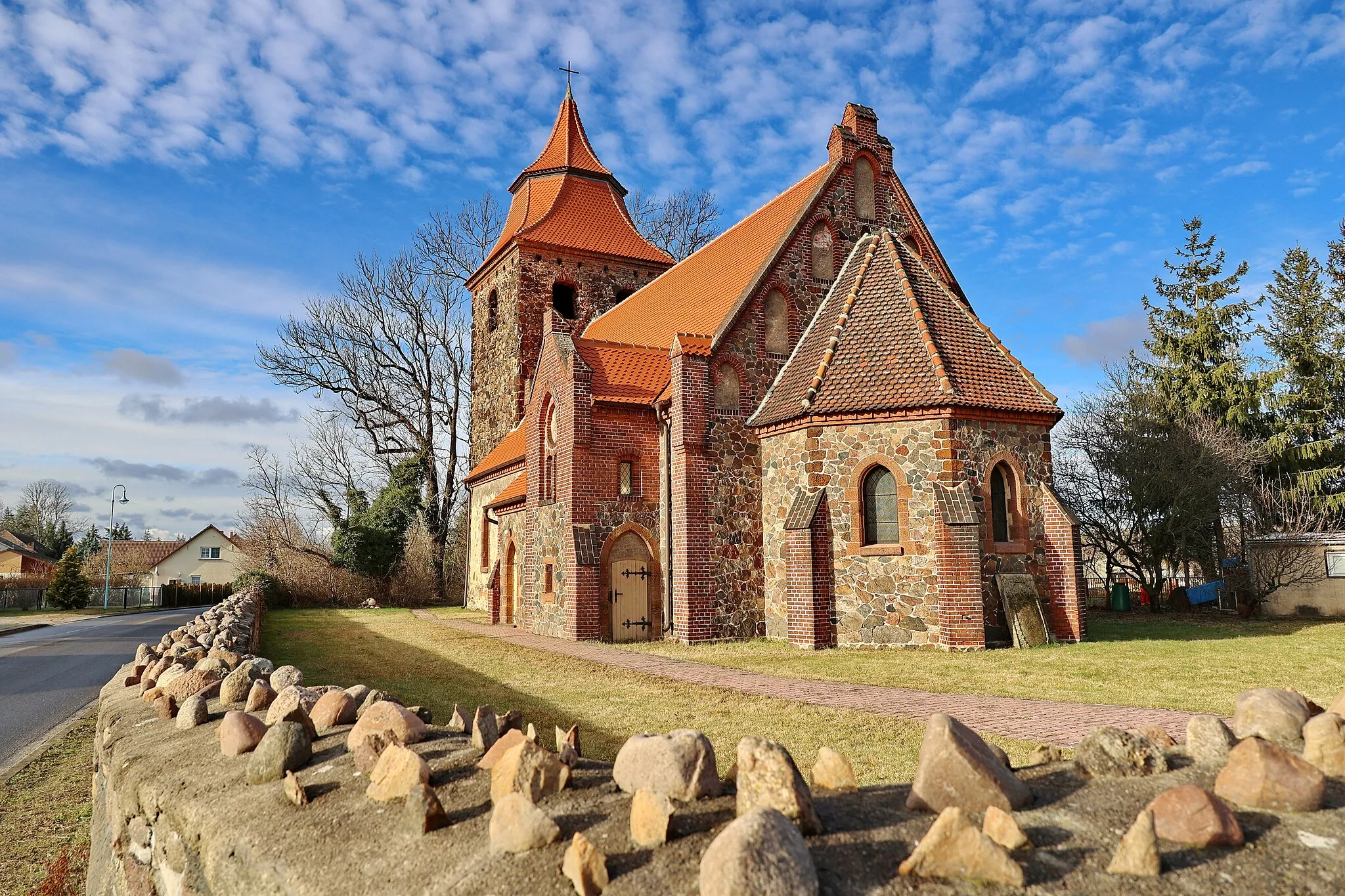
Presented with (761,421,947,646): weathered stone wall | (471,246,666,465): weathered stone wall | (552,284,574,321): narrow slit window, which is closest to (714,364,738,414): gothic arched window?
(761,421,947,646): weathered stone wall

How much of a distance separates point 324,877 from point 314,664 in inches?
450

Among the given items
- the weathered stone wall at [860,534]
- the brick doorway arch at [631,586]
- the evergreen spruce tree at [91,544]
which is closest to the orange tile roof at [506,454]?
the brick doorway arch at [631,586]

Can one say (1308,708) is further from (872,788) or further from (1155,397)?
(1155,397)

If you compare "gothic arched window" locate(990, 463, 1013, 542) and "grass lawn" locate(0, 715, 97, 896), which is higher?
"gothic arched window" locate(990, 463, 1013, 542)

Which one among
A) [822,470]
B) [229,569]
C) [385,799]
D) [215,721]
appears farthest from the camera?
[229,569]

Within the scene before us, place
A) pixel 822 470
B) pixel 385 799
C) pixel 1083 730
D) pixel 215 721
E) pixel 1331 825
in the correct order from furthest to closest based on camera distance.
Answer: pixel 822 470, pixel 1083 730, pixel 215 721, pixel 385 799, pixel 1331 825

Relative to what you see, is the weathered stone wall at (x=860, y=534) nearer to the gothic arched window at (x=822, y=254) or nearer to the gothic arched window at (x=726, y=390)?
the gothic arched window at (x=726, y=390)

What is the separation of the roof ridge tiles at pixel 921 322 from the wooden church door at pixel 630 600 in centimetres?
733

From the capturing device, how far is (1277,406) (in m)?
28.0

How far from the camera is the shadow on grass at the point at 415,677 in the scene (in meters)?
7.91

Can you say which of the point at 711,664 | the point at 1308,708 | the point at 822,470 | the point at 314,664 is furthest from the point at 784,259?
the point at 1308,708

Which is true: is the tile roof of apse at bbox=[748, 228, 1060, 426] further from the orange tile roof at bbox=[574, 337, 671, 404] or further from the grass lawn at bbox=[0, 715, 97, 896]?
the grass lawn at bbox=[0, 715, 97, 896]

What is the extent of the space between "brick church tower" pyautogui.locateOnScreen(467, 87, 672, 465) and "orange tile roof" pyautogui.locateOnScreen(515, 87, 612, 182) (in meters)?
0.04

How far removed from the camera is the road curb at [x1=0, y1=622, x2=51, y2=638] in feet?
80.2
